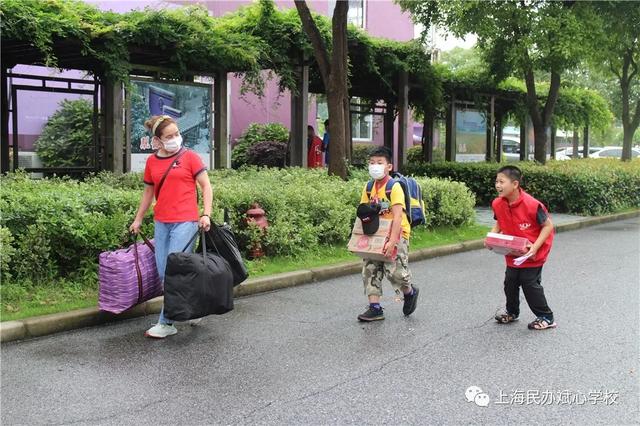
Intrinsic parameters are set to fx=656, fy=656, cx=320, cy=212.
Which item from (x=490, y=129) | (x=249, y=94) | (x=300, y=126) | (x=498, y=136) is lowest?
(x=300, y=126)

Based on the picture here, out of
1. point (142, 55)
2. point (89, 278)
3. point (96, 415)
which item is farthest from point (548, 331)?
point (142, 55)

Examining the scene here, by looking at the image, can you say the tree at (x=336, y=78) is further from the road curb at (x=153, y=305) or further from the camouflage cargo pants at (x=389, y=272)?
the camouflage cargo pants at (x=389, y=272)

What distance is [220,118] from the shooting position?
14938 millimetres

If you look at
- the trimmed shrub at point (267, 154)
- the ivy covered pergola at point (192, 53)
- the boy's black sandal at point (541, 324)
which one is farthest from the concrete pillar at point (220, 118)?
the boy's black sandal at point (541, 324)

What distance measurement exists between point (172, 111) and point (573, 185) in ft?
29.7

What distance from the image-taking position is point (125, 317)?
6.07 metres

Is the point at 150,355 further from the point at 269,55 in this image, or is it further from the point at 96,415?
the point at 269,55

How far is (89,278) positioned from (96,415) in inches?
110

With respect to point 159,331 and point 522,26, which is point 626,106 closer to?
point 522,26

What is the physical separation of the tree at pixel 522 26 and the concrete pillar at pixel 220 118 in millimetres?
5261

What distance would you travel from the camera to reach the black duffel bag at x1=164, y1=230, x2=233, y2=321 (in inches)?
199

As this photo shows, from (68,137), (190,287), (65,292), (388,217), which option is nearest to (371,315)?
(388,217)

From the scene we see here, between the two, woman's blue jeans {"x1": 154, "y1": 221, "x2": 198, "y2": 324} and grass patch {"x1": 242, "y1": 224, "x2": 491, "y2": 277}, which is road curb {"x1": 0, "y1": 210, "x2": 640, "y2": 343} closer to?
grass patch {"x1": 242, "y1": 224, "x2": 491, "y2": 277}

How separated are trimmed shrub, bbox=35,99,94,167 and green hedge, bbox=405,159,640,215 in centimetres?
936
